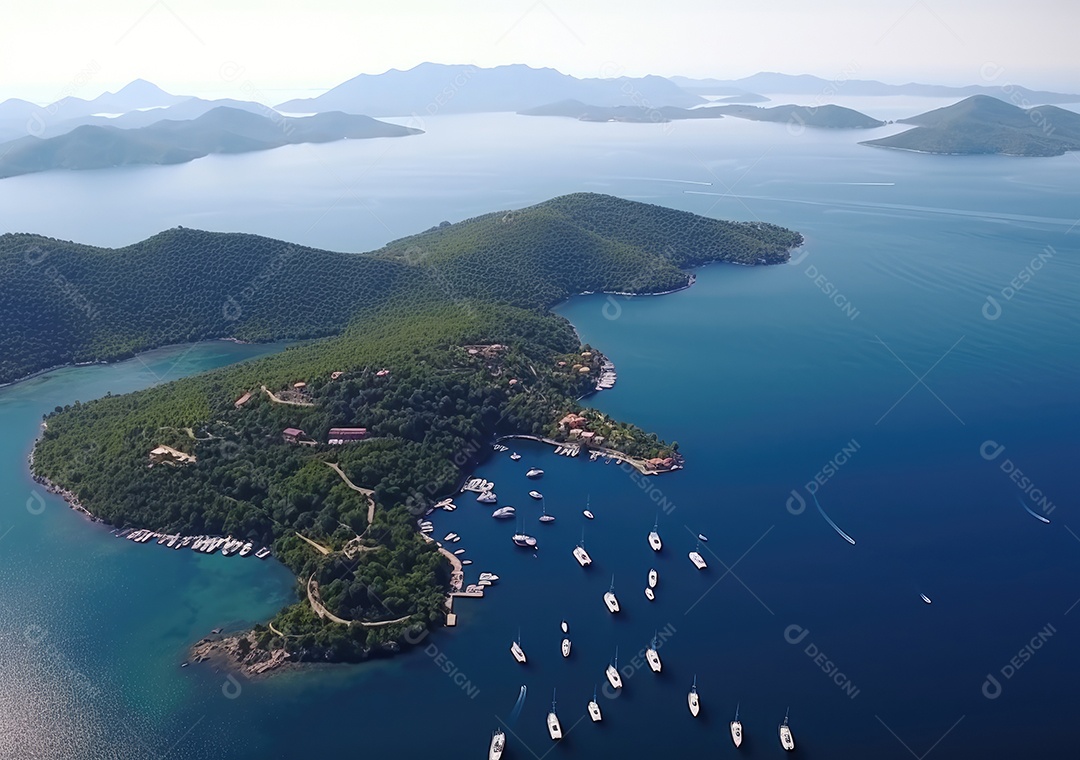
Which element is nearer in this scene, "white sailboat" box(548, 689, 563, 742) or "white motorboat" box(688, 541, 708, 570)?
"white sailboat" box(548, 689, 563, 742)

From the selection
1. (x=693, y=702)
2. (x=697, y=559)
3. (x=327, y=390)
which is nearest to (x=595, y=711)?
(x=693, y=702)

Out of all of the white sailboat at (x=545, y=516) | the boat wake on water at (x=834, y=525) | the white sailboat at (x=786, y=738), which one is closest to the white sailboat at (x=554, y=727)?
the white sailboat at (x=786, y=738)

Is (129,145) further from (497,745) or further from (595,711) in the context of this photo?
(595,711)

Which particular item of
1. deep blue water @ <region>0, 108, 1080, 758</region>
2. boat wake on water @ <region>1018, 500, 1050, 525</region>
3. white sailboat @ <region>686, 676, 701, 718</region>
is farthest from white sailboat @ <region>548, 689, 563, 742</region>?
boat wake on water @ <region>1018, 500, 1050, 525</region>

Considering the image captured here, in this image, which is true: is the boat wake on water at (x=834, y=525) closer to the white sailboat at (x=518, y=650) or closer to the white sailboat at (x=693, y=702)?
the white sailboat at (x=693, y=702)

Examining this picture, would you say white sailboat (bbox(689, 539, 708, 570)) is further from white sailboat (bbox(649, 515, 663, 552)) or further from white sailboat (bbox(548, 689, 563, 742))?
white sailboat (bbox(548, 689, 563, 742))

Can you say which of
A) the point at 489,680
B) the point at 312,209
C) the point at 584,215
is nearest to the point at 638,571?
the point at 489,680
